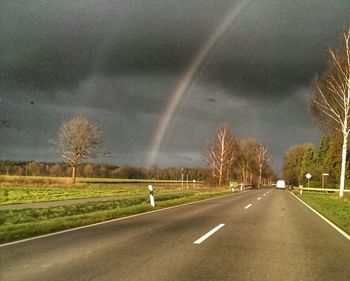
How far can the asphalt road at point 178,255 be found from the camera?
6.20 metres

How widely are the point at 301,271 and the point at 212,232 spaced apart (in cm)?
463

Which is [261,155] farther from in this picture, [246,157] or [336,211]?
[336,211]

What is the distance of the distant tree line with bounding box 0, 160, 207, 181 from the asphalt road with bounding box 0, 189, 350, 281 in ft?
244

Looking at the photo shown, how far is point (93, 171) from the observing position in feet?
395

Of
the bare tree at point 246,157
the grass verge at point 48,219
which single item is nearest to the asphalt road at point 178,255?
the grass verge at point 48,219

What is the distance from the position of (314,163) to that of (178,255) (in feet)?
388

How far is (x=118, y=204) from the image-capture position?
74.9ft

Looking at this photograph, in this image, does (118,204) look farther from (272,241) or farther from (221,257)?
(221,257)

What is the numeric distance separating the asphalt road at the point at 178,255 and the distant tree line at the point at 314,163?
71670 mm

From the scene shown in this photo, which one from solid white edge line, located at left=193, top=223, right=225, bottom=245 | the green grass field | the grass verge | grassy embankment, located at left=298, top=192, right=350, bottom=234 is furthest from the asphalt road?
the green grass field

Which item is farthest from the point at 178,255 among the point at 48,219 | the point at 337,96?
the point at 337,96

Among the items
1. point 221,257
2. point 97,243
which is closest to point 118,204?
point 97,243

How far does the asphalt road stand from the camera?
6.20 meters

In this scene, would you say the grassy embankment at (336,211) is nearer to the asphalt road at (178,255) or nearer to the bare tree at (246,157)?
the asphalt road at (178,255)
